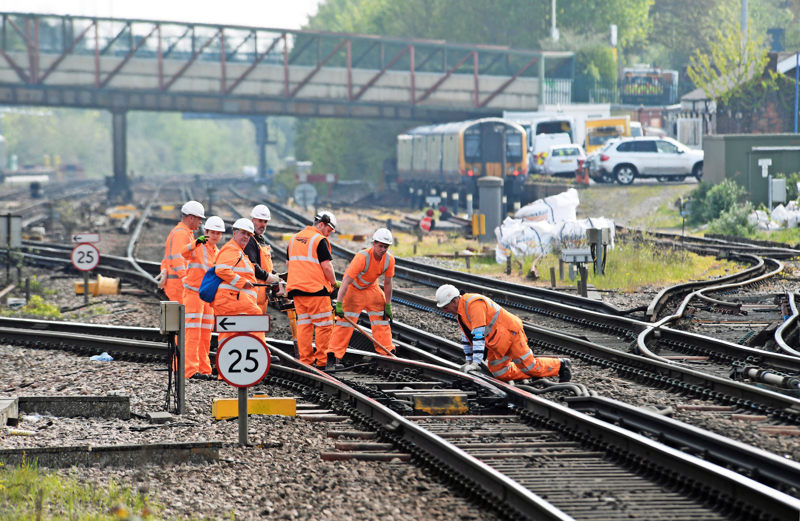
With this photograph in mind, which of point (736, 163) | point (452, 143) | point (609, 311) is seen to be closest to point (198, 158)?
point (452, 143)

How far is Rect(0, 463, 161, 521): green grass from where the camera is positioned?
5.68m

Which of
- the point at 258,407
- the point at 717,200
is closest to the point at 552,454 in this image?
the point at 258,407

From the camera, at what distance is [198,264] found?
33.0 ft

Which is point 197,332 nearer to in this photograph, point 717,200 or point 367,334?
point 367,334

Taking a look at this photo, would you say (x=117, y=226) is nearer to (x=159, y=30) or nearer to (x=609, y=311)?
(x=159, y=30)

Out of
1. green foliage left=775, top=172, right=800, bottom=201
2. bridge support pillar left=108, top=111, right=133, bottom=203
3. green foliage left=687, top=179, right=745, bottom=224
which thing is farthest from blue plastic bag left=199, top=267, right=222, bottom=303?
bridge support pillar left=108, top=111, right=133, bottom=203

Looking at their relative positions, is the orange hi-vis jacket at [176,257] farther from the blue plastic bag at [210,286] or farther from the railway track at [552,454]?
the railway track at [552,454]

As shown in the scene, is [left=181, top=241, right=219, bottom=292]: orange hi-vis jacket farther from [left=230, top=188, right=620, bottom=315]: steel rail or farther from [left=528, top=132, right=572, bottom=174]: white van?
[left=528, top=132, right=572, bottom=174]: white van

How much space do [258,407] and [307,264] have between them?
2034mm

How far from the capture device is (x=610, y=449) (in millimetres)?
6980

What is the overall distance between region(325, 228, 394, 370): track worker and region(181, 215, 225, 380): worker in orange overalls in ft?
4.20

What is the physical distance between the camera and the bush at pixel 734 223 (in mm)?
25375

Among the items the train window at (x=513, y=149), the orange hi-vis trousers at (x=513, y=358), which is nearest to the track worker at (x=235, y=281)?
the orange hi-vis trousers at (x=513, y=358)

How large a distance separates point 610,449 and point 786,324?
5.69 m
